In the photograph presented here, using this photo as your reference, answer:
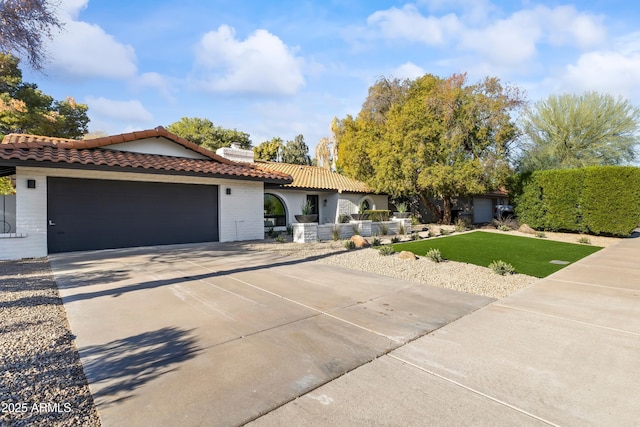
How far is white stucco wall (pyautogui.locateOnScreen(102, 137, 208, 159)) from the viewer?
12.2m

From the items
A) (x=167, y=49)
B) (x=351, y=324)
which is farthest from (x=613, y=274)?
(x=167, y=49)

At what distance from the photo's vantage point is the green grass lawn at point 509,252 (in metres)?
9.16

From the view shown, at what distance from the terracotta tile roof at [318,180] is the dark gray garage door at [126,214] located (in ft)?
23.8

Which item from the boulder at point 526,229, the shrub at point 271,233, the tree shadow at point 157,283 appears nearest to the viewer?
the tree shadow at point 157,283

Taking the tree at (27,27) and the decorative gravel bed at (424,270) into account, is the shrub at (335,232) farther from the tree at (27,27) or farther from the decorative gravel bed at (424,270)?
the tree at (27,27)

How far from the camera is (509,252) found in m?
11.5

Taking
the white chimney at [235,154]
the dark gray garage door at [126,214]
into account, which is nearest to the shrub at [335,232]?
the dark gray garage door at [126,214]

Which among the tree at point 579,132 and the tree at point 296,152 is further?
the tree at point 296,152

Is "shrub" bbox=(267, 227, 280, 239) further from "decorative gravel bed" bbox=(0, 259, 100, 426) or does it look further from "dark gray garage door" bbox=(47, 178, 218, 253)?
"decorative gravel bed" bbox=(0, 259, 100, 426)

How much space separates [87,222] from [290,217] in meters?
10.9

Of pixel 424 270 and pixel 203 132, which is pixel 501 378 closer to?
pixel 424 270

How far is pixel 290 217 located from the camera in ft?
64.6

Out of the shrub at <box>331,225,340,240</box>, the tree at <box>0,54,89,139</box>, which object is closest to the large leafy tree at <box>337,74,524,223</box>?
the shrub at <box>331,225,340,240</box>

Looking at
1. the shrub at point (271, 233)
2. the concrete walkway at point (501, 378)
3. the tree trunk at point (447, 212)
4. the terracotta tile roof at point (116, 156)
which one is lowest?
the concrete walkway at point (501, 378)
